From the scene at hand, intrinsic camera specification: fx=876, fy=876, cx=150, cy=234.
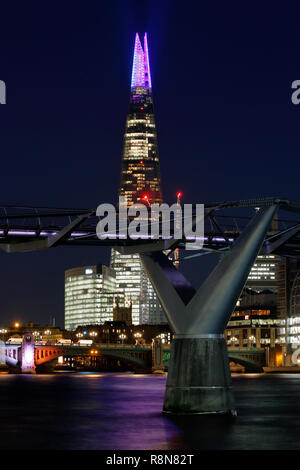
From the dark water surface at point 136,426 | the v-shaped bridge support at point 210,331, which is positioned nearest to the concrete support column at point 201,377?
the v-shaped bridge support at point 210,331

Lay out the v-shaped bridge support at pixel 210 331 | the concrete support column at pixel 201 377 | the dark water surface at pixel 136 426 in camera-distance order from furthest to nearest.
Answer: the concrete support column at pixel 201 377 → the v-shaped bridge support at pixel 210 331 → the dark water surface at pixel 136 426

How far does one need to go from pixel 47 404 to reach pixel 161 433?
40.0 metres

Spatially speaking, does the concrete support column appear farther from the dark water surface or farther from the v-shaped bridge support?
the dark water surface

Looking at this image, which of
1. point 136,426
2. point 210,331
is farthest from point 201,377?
point 136,426

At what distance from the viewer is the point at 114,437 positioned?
56.3 metres

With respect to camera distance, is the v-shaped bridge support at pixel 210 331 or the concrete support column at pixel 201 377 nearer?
the v-shaped bridge support at pixel 210 331

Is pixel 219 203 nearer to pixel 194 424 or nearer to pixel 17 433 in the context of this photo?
pixel 194 424

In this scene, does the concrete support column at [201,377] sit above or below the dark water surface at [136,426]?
above

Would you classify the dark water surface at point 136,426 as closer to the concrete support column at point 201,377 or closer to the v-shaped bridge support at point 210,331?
the concrete support column at point 201,377

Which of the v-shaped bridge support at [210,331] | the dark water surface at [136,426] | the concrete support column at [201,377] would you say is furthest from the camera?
the concrete support column at [201,377]

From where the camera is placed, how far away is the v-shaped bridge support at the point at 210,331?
5625 cm

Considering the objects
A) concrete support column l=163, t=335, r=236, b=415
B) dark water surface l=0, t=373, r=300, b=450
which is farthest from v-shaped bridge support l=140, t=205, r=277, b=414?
dark water surface l=0, t=373, r=300, b=450
